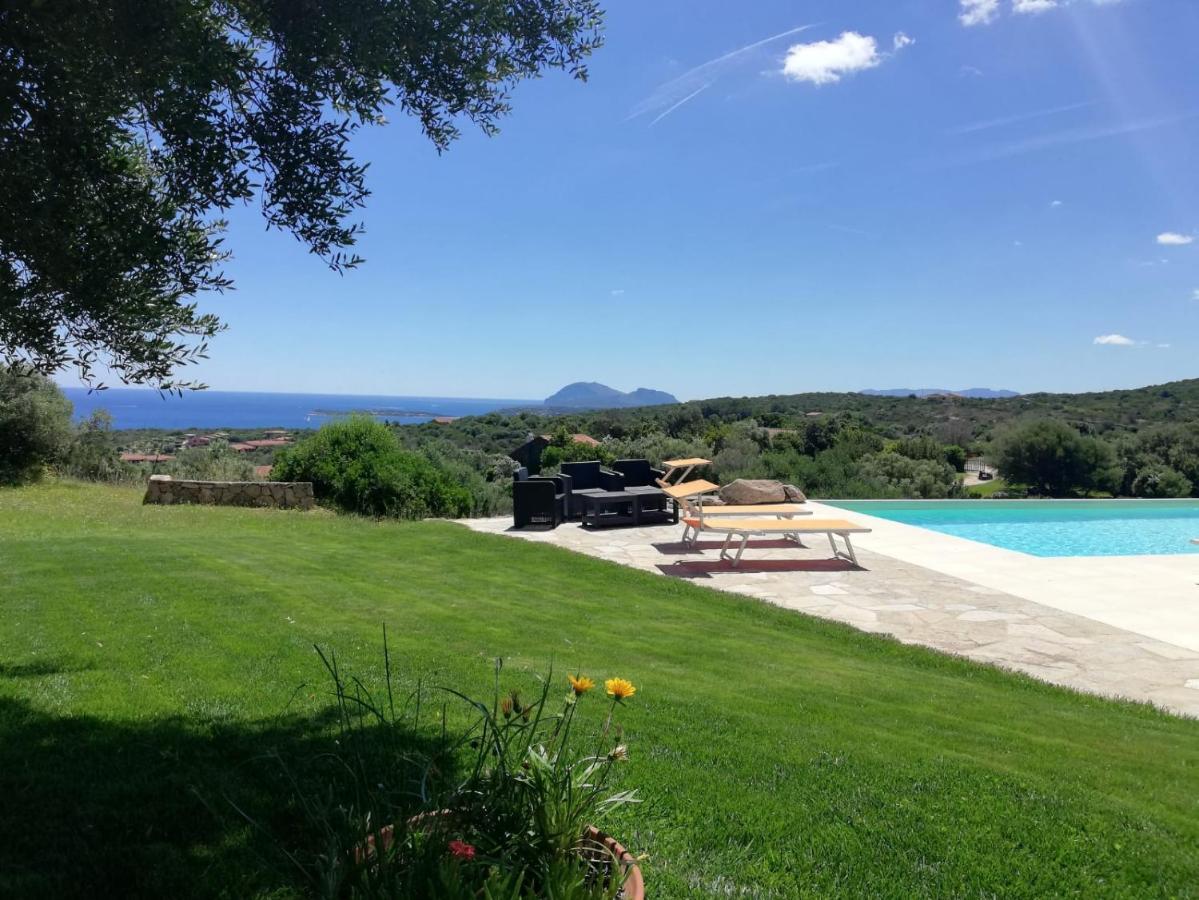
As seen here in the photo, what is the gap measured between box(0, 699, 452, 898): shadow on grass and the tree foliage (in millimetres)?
1629

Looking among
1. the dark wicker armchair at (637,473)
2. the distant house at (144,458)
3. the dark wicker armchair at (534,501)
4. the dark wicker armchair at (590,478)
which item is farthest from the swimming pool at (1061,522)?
the distant house at (144,458)

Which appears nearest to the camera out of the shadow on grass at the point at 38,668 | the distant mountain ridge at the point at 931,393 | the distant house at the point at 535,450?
the shadow on grass at the point at 38,668

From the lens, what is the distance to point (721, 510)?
11.7 meters

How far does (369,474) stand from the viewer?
13625 mm

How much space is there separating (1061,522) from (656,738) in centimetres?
1579

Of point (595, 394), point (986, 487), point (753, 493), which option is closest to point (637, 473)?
point (753, 493)

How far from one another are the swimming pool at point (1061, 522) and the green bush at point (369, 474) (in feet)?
28.5

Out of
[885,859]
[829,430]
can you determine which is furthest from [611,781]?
[829,430]

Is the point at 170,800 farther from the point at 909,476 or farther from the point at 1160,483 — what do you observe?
the point at 1160,483

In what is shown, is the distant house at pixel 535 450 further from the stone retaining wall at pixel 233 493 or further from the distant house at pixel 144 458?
the distant house at pixel 144 458

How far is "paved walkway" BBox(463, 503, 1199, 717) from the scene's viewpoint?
5.82 meters

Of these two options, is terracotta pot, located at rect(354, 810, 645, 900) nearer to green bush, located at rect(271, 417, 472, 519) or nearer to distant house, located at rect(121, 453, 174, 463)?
green bush, located at rect(271, 417, 472, 519)

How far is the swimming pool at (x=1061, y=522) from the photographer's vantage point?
501 inches

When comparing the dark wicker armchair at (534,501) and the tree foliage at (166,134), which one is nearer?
the tree foliage at (166,134)
